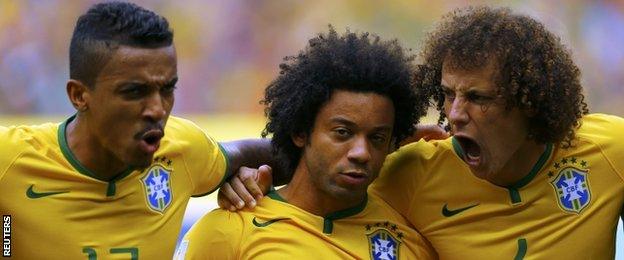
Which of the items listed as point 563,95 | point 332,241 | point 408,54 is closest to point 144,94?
point 332,241

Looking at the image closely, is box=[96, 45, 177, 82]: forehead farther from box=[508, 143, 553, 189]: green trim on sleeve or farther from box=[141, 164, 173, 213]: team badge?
box=[508, 143, 553, 189]: green trim on sleeve

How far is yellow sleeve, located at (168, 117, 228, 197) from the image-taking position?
4.35 metres

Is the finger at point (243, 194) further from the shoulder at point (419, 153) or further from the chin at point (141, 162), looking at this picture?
the shoulder at point (419, 153)

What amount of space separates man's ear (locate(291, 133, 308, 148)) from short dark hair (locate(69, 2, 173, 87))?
24.2 inches

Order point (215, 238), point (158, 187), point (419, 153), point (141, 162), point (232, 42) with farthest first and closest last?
point (232, 42) → point (419, 153) → point (158, 187) → point (215, 238) → point (141, 162)

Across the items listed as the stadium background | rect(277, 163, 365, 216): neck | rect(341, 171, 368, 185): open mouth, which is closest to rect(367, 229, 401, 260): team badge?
rect(277, 163, 365, 216): neck

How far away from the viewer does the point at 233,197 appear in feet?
13.9

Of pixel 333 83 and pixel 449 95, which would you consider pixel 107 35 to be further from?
pixel 449 95

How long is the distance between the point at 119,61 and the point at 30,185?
0.53 m

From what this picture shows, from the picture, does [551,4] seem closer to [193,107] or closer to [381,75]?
[193,107]

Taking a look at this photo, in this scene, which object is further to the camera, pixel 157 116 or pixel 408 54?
pixel 408 54

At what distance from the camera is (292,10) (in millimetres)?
11922

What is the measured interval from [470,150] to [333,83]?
0.58m

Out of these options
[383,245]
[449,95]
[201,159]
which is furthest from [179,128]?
[449,95]
